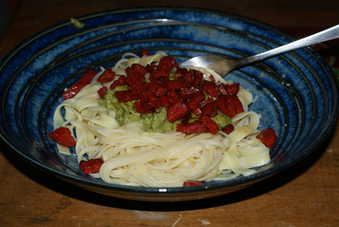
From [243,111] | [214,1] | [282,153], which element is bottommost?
[282,153]

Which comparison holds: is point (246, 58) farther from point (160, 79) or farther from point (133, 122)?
point (133, 122)

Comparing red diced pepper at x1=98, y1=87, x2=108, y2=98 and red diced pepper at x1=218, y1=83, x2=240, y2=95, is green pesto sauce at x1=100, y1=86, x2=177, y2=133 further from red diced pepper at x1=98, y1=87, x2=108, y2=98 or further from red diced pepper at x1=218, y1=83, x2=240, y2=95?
red diced pepper at x1=218, y1=83, x2=240, y2=95

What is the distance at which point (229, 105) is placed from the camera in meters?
3.93

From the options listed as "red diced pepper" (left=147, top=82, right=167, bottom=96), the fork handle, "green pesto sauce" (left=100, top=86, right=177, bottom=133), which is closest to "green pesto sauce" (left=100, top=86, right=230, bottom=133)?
"green pesto sauce" (left=100, top=86, right=177, bottom=133)

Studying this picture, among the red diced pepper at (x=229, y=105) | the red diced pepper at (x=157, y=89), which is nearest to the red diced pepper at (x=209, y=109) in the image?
the red diced pepper at (x=229, y=105)

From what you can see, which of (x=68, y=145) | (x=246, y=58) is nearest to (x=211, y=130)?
(x=246, y=58)

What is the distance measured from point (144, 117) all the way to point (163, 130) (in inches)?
7.4

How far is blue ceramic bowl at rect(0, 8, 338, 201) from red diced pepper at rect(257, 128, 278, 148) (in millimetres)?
66

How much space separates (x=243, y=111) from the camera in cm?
414

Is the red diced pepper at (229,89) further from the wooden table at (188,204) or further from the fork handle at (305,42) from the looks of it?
the wooden table at (188,204)

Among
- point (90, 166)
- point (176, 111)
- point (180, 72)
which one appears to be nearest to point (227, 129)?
point (176, 111)

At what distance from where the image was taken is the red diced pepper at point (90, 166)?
3.61 meters

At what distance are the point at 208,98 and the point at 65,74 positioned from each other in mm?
1320

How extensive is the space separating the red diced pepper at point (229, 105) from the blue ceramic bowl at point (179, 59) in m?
Result: 0.30
